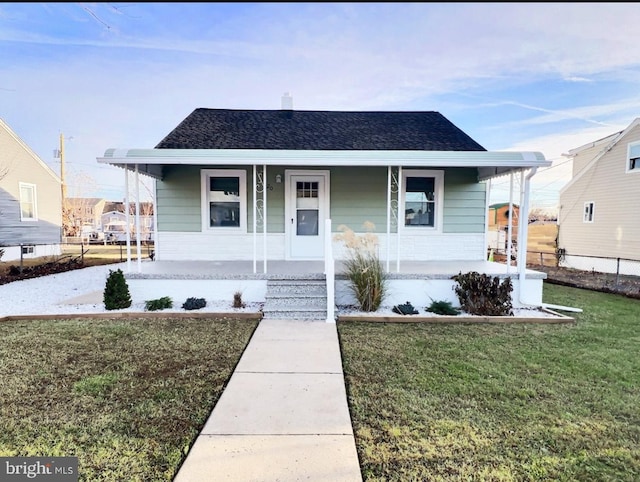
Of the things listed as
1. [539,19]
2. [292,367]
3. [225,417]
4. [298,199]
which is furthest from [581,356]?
[298,199]

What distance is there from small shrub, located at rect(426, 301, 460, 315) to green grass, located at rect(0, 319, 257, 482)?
307 centimetres

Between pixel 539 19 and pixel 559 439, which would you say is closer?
pixel 559 439

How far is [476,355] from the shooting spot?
3.94 meters

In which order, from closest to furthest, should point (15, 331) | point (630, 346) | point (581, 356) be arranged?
1. point (581, 356)
2. point (630, 346)
3. point (15, 331)

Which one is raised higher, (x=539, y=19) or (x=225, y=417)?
(x=539, y=19)

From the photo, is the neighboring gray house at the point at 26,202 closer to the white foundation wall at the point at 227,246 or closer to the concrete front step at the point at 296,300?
the white foundation wall at the point at 227,246

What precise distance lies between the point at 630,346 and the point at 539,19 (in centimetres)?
416

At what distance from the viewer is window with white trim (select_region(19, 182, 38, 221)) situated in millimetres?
13641

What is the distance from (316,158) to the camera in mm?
5945

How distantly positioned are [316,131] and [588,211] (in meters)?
11.8

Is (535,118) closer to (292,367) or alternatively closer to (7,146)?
(292,367)

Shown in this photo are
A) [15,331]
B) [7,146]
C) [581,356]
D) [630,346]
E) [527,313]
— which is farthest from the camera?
[7,146]

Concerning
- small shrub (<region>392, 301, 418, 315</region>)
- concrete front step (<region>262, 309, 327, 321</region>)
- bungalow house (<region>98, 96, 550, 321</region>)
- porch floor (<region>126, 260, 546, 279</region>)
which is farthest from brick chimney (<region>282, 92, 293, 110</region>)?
small shrub (<region>392, 301, 418, 315</region>)

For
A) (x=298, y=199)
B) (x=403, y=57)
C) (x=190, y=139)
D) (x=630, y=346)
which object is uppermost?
(x=403, y=57)
